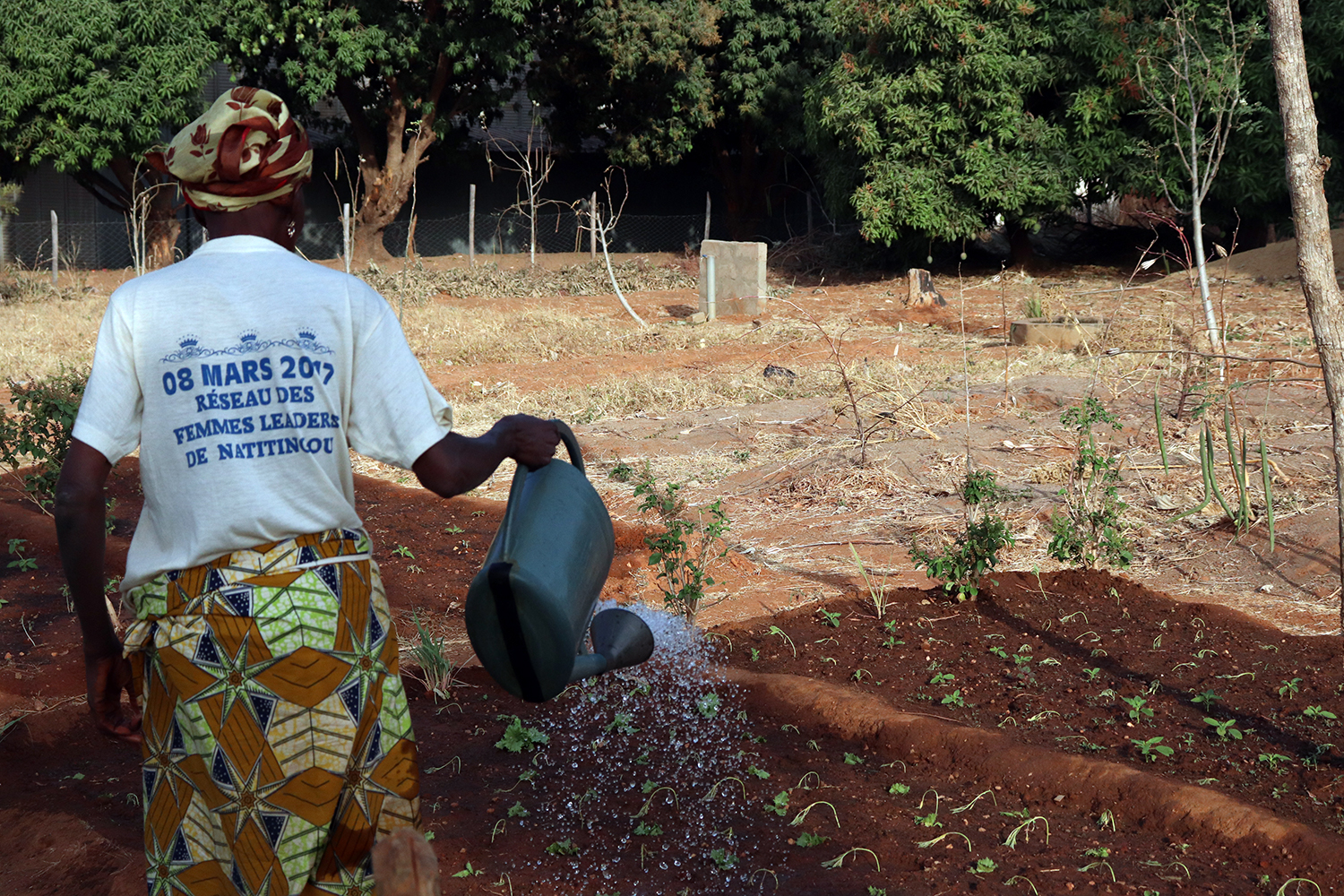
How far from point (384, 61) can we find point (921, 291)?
361 inches

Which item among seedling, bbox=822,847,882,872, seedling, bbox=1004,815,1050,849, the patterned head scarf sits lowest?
seedling, bbox=822,847,882,872

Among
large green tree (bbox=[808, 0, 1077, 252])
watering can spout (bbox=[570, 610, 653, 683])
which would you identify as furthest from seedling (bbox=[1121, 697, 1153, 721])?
large green tree (bbox=[808, 0, 1077, 252])

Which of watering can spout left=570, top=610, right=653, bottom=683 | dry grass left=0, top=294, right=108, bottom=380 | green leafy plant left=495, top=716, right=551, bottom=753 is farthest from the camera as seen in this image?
dry grass left=0, top=294, right=108, bottom=380

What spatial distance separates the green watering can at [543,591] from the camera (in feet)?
5.88

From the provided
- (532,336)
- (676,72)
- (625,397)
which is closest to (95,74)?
(532,336)

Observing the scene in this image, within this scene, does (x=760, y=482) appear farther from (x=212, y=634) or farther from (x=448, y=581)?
(x=212, y=634)

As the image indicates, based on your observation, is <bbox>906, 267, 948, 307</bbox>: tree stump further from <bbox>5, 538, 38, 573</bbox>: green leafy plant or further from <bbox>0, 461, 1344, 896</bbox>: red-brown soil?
<bbox>5, 538, 38, 573</bbox>: green leafy plant

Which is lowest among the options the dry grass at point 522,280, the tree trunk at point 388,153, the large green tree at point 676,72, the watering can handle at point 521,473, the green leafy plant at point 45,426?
the green leafy plant at point 45,426

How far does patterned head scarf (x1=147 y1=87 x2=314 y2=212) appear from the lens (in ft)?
5.41

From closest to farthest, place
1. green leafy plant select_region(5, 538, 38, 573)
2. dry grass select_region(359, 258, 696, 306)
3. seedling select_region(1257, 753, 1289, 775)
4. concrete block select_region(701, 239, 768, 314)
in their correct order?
seedling select_region(1257, 753, 1289, 775) → green leafy plant select_region(5, 538, 38, 573) → concrete block select_region(701, 239, 768, 314) → dry grass select_region(359, 258, 696, 306)

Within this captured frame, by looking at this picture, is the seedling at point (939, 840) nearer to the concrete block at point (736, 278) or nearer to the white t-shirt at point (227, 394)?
the white t-shirt at point (227, 394)

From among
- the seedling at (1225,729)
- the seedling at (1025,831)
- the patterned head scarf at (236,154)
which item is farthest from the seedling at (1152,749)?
the patterned head scarf at (236,154)

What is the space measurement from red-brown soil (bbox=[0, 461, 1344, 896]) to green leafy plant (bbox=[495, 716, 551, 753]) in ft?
0.09

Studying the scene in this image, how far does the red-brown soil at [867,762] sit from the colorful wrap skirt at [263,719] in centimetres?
97
